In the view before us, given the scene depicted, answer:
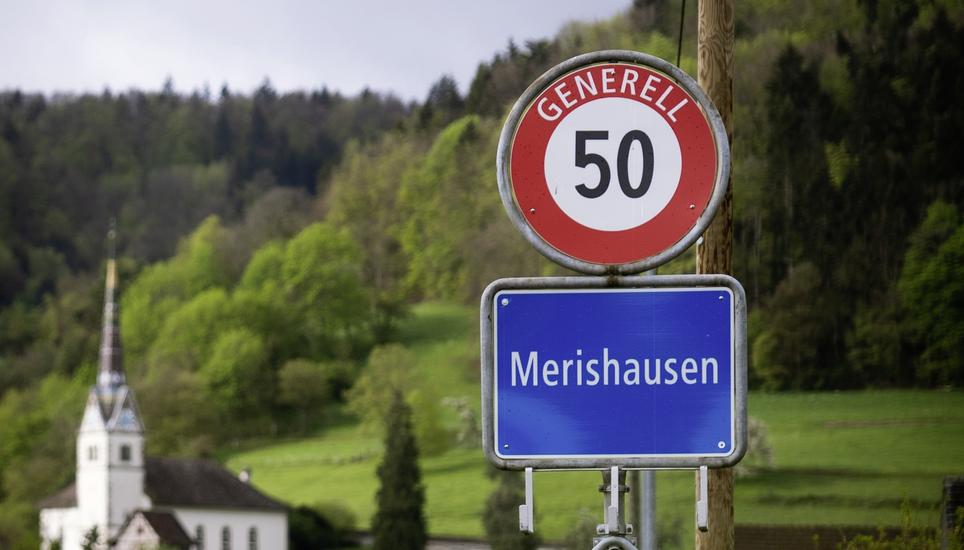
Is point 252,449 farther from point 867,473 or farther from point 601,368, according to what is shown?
point 601,368

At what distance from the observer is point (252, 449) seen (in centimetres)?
13025

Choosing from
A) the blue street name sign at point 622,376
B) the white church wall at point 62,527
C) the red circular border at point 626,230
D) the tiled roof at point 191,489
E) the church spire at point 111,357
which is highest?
the red circular border at point 626,230

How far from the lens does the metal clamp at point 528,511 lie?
149 inches

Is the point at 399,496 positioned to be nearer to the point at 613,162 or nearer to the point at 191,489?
the point at 191,489

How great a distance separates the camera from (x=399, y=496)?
102250 millimetres

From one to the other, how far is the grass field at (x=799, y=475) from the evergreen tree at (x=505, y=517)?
130 centimetres

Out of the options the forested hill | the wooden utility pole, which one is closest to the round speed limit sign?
the wooden utility pole

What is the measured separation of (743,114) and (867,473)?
65.0 ft

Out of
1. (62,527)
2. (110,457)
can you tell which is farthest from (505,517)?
(62,527)

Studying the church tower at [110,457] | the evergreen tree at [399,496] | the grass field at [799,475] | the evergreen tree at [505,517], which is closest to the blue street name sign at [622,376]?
the grass field at [799,475]

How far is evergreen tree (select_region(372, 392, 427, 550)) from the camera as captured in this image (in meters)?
102

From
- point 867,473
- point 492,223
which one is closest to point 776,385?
point 867,473

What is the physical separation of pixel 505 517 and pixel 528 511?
85.7 metres

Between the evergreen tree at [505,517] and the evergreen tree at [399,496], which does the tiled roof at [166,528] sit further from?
the evergreen tree at [505,517]
